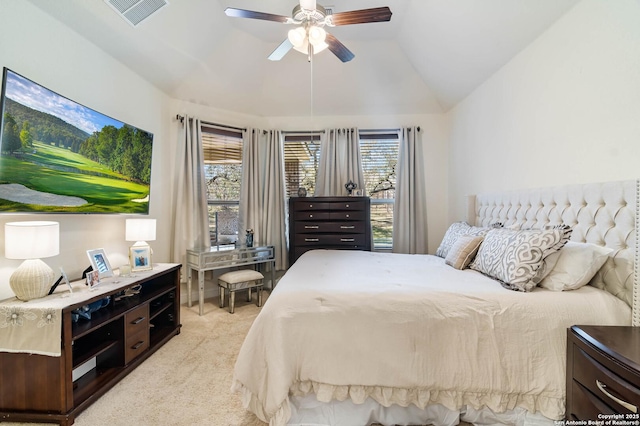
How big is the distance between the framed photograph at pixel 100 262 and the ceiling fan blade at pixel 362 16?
2640 mm

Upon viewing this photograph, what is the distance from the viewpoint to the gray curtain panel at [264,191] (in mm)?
4160

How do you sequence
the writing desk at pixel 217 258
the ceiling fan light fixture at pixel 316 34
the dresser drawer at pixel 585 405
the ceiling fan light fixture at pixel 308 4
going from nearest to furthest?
the dresser drawer at pixel 585 405
the ceiling fan light fixture at pixel 308 4
the ceiling fan light fixture at pixel 316 34
the writing desk at pixel 217 258

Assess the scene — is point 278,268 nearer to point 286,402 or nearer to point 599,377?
point 286,402

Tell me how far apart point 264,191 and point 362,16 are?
9.25 feet

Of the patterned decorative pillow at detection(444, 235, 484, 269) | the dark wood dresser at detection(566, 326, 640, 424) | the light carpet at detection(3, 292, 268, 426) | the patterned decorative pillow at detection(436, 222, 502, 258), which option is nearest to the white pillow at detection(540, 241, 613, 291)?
the dark wood dresser at detection(566, 326, 640, 424)

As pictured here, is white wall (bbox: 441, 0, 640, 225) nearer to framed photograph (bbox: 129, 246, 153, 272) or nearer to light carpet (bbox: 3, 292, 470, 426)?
light carpet (bbox: 3, 292, 470, 426)

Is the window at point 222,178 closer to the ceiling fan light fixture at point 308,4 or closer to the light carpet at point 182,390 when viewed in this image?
the light carpet at point 182,390

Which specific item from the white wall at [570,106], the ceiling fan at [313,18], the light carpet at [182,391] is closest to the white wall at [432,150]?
the white wall at [570,106]

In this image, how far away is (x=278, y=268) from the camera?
4.32m

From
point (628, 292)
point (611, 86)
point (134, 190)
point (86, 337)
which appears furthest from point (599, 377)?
point (134, 190)

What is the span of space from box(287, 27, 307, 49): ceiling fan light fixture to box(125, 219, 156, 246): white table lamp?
6.89ft

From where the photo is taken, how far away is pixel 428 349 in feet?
4.91

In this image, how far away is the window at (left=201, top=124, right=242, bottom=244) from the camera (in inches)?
157

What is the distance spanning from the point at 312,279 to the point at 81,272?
2043 millimetres
